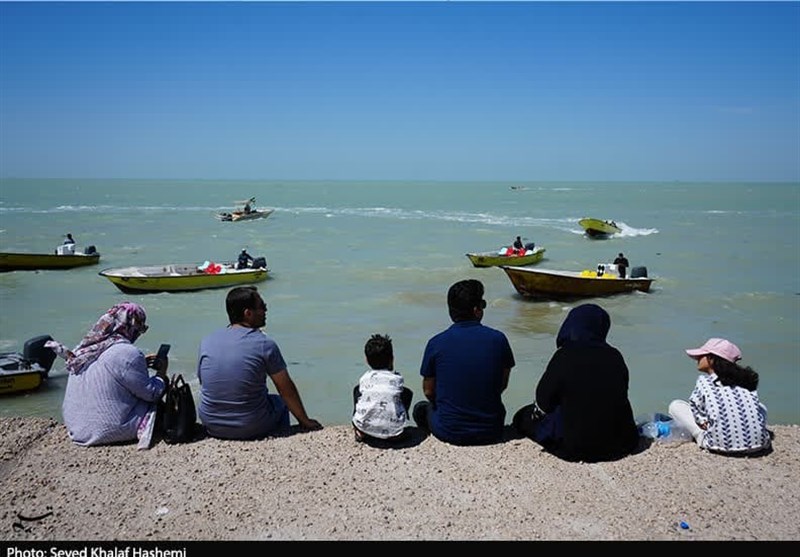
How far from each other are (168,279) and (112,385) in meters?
16.0

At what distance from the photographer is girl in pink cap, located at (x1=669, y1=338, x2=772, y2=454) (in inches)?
188

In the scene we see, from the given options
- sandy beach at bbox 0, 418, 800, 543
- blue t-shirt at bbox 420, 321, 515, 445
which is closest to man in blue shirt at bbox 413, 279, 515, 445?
blue t-shirt at bbox 420, 321, 515, 445

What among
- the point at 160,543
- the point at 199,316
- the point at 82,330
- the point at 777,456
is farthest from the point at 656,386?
the point at 82,330

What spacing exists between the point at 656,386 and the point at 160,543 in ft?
29.8

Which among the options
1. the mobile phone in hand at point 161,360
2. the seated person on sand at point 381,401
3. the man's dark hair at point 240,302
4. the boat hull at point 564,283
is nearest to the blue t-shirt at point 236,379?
the man's dark hair at point 240,302

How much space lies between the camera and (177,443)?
4949mm

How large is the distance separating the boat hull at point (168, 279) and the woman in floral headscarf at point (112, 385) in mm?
15673

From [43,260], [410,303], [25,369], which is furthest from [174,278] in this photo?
[25,369]

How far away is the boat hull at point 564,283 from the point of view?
18.4 metres

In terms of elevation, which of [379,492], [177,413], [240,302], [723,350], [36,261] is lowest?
[36,261]

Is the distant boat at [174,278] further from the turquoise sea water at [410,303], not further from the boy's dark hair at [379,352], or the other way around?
the boy's dark hair at [379,352]

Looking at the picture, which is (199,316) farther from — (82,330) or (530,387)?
(530,387)

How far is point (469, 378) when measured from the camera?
4.77 metres

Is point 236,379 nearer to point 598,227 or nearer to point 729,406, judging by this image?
point 729,406
